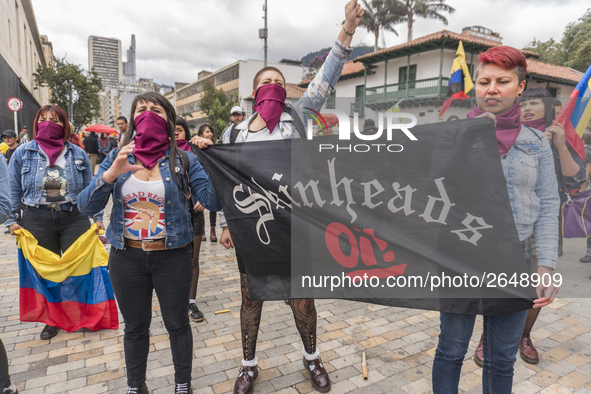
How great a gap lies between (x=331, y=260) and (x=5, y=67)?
2124cm

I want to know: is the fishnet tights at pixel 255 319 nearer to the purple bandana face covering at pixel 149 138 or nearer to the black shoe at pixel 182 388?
the black shoe at pixel 182 388

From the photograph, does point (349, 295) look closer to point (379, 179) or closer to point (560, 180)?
point (379, 179)

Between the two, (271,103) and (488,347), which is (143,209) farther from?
(488,347)

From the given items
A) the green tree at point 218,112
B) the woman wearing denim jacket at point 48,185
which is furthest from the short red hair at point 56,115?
the green tree at point 218,112

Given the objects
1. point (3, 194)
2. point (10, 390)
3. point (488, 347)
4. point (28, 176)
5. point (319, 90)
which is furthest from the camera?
point (28, 176)

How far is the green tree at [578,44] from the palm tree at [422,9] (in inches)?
430

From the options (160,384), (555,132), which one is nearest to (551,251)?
(555,132)

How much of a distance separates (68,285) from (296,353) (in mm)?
2209

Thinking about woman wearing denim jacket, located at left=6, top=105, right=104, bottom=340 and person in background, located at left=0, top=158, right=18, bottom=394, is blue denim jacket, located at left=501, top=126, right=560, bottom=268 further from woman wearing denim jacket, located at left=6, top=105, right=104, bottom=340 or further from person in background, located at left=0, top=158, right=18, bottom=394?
woman wearing denim jacket, located at left=6, top=105, right=104, bottom=340

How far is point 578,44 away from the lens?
32.4 m

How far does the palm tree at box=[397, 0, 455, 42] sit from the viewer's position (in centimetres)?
3616

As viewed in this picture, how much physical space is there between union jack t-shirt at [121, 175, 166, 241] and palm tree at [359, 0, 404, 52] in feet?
134

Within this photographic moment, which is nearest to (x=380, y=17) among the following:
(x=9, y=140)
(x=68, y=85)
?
(x=68, y=85)

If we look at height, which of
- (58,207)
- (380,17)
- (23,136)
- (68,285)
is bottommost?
Answer: (68,285)
